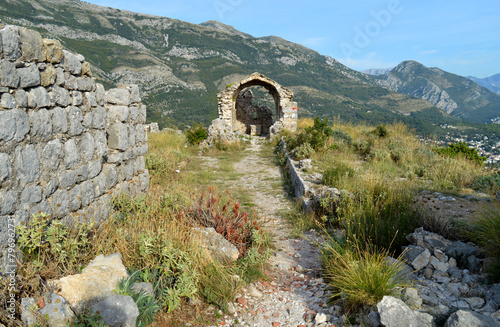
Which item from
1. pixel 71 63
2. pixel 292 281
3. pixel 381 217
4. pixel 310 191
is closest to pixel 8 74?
pixel 71 63

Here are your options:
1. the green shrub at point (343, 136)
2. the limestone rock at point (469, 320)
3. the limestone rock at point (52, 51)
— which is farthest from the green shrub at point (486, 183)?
the limestone rock at point (52, 51)

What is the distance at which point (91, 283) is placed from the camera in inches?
104

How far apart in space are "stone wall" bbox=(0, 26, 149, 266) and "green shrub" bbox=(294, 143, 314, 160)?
6.25 metres

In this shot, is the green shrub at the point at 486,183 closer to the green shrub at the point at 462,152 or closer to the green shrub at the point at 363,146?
the green shrub at the point at 462,152

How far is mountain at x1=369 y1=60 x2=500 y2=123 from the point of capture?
13500cm

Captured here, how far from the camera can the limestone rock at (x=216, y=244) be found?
3.93 meters

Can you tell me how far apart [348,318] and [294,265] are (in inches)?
59.9

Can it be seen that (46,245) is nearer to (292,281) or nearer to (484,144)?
(292,281)

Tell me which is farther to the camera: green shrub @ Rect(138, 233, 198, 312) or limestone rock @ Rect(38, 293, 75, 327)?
green shrub @ Rect(138, 233, 198, 312)

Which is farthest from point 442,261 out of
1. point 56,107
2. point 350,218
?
point 56,107

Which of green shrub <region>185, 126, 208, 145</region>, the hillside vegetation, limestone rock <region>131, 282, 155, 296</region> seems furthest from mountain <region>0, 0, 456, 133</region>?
limestone rock <region>131, 282, 155, 296</region>

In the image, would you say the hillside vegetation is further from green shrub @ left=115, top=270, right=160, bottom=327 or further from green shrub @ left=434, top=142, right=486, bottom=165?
green shrub @ left=434, top=142, right=486, bottom=165

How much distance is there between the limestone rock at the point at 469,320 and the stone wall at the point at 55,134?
3.89 metres

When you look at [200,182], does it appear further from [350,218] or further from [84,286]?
[84,286]
